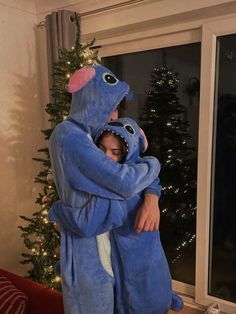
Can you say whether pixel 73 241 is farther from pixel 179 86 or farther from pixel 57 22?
pixel 57 22

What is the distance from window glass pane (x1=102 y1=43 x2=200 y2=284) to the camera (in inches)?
84.7

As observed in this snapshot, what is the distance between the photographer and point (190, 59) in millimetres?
2107

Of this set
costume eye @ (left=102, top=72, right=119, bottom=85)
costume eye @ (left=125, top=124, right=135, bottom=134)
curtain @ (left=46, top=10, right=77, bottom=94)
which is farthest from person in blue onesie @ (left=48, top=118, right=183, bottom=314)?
curtain @ (left=46, top=10, right=77, bottom=94)

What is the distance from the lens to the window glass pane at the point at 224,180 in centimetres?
191

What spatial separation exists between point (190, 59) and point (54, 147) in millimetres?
1432

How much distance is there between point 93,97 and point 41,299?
103 cm

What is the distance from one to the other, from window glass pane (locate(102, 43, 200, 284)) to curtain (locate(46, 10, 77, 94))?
401 mm

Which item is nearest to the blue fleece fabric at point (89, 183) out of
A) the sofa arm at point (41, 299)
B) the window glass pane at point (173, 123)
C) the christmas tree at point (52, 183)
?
the sofa arm at point (41, 299)

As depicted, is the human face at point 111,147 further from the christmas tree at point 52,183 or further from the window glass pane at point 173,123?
the window glass pane at point 173,123

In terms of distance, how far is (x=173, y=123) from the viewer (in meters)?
2.25

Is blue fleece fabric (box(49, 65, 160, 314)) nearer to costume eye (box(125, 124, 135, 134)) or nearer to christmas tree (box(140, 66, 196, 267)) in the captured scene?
costume eye (box(125, 124, 135, 134))

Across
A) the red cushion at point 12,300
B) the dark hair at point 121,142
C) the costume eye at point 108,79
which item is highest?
the costume eye at point 108,79

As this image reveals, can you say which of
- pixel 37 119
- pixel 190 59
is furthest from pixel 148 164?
pixel 37 119

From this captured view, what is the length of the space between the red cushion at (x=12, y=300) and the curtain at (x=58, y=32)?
143cm
